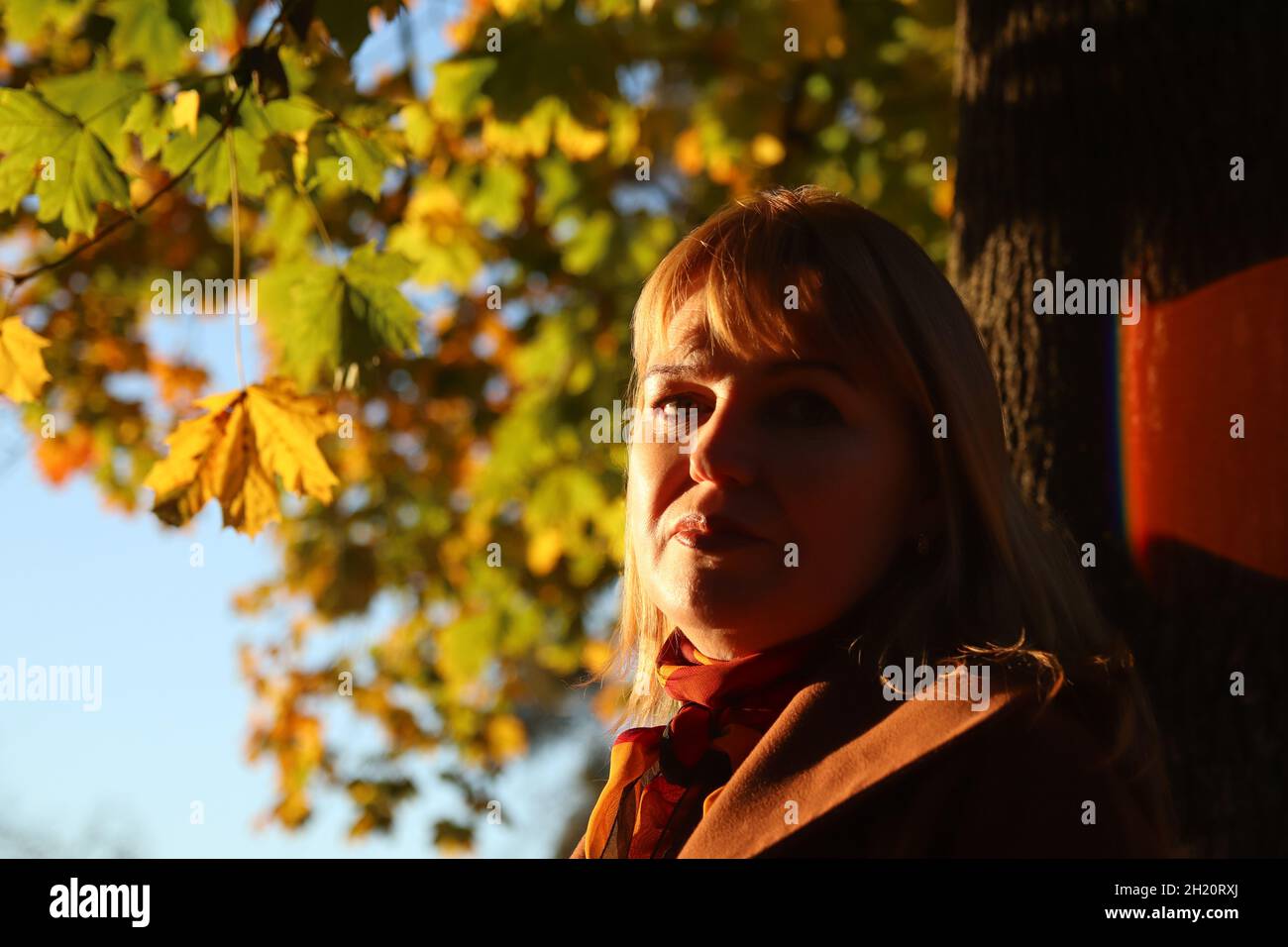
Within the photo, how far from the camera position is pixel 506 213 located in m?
5.76

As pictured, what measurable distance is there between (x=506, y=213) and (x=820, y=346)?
421cm

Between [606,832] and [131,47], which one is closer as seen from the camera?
[606,832]

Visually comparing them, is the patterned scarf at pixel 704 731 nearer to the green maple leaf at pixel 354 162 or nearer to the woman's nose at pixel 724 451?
the woman's nose at pixel 724 451

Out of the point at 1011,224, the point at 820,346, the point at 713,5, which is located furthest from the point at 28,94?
the point at 713,5

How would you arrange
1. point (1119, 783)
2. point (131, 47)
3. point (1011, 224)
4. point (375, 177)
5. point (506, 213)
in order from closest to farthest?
point (1119, 783) < point (1011, 224) < point (375, 177) < point (131, 47) < point (506, 213)

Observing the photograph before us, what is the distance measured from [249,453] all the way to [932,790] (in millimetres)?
1661

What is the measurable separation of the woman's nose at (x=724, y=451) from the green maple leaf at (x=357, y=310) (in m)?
1.23

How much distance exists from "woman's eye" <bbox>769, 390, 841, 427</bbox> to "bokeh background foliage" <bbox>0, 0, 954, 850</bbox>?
1263 mm

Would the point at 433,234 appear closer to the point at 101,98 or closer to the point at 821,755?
the point at 101,98

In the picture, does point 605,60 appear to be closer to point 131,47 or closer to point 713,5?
point 713,5

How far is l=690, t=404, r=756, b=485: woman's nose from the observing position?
5.57ft

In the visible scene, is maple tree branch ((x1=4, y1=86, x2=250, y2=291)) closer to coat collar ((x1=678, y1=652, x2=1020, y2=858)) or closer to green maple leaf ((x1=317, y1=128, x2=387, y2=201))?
green maple leaf ((x1=317, y1=128, x2=387, y2=201))

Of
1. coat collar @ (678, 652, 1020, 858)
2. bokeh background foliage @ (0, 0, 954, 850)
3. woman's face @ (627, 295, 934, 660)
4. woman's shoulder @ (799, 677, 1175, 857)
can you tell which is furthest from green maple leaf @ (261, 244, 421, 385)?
woman's shoulder @ (799, 677, 1175, 857)

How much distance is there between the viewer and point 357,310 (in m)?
2.89
